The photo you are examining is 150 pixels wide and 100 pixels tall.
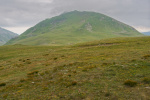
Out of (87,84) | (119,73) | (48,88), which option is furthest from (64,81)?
(119,73)

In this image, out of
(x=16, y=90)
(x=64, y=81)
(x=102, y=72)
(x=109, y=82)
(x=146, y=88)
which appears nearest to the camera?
(x=146, y=88)

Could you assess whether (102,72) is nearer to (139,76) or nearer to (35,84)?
(139,76)

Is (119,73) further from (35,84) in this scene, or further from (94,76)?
(35,84)

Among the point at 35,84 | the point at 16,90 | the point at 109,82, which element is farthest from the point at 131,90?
the point at 16,90

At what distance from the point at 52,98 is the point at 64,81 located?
4284 millimetres

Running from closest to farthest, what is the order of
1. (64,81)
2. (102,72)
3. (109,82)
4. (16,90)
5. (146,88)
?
(146,88) → (109,82) → (16,90) → (64,81) → (102,72)

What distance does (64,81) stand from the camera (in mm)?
15500

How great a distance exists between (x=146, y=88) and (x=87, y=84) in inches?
246

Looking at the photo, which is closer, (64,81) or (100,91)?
(100,91)

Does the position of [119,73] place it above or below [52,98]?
above

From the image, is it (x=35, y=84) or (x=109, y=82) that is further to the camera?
(x=35, y=84)

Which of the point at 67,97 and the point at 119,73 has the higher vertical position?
the point at 119,73

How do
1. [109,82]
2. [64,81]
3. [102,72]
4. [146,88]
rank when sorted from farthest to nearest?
[102,72]
[64,81]
[109,82]
[146,88]

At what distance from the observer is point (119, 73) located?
52.3 ft
